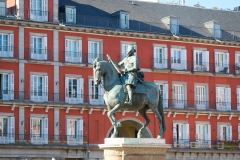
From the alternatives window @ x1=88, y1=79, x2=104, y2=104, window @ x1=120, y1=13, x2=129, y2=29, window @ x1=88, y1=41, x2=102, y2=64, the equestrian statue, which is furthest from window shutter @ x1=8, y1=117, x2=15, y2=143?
the equestrian statue

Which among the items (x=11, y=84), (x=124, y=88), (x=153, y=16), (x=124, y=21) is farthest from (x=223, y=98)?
(x=124, y=88)

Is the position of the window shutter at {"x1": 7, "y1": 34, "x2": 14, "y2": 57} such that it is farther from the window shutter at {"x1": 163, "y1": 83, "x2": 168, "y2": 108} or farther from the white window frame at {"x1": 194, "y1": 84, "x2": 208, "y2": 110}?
the white window frame at {"x1": 194, "y1": 84, "x2": 208, "y2": 110}

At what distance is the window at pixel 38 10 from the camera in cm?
5822

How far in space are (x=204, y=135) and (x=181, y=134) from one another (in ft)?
8.28

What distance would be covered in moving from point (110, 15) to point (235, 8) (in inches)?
734

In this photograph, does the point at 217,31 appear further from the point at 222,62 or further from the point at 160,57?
the point at 160,57

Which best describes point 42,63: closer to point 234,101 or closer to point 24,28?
point 24,28

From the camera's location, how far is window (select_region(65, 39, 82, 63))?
60.0 metres

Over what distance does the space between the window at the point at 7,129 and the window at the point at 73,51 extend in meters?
7.16

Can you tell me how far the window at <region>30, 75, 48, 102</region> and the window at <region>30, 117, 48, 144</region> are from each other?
162 centimetres

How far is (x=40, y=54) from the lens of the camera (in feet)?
192

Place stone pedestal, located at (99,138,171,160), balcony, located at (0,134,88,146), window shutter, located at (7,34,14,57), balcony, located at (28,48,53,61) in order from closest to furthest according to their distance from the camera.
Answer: stone pedestal, located at (99,138,171,160) < balcony, located at (0,134,88,146) < window shutter, located at (7,34,14,57) < balcony, located at (28,48,53,61)

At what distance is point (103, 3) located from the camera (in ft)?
213

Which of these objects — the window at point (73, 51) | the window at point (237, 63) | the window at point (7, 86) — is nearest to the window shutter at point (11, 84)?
the window at point (7, 86)
